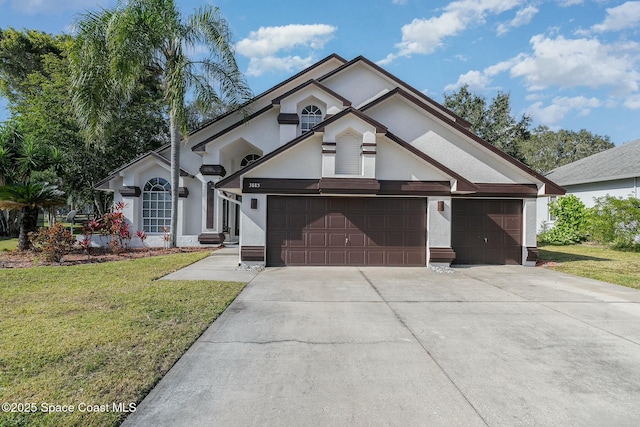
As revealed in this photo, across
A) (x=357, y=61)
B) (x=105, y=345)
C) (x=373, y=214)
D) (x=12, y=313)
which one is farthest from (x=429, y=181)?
(x=12, y=313)

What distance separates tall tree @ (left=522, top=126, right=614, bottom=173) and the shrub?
5681 cm

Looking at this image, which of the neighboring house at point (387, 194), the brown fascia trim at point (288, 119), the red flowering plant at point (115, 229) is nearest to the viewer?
the neighboring house at point (387, 194)

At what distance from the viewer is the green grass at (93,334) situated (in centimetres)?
350

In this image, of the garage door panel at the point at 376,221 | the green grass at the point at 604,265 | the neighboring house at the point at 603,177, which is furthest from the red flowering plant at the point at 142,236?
the neighboring house at the point at 603,177

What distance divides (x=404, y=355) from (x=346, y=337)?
0.97m

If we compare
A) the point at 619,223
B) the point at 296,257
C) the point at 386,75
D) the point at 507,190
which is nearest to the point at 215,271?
the point at 296,257

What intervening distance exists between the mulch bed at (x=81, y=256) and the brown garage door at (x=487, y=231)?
34.7 ft

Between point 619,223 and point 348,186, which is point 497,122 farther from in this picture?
Answer: point 348,186

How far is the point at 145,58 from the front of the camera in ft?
44.2

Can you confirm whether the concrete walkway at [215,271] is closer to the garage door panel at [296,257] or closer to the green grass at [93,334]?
the green grass at [93,334]

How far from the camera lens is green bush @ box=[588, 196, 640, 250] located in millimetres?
16984

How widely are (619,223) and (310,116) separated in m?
16.6

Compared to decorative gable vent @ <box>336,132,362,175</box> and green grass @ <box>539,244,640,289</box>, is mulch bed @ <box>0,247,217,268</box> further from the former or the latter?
green grass @ <box>539,244,640,289</box>

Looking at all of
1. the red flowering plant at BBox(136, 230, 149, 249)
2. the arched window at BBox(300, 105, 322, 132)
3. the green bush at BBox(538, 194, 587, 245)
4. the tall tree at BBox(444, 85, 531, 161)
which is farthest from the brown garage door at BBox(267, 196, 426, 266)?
the tall tree at BBox(444, 85, 531, 161)
